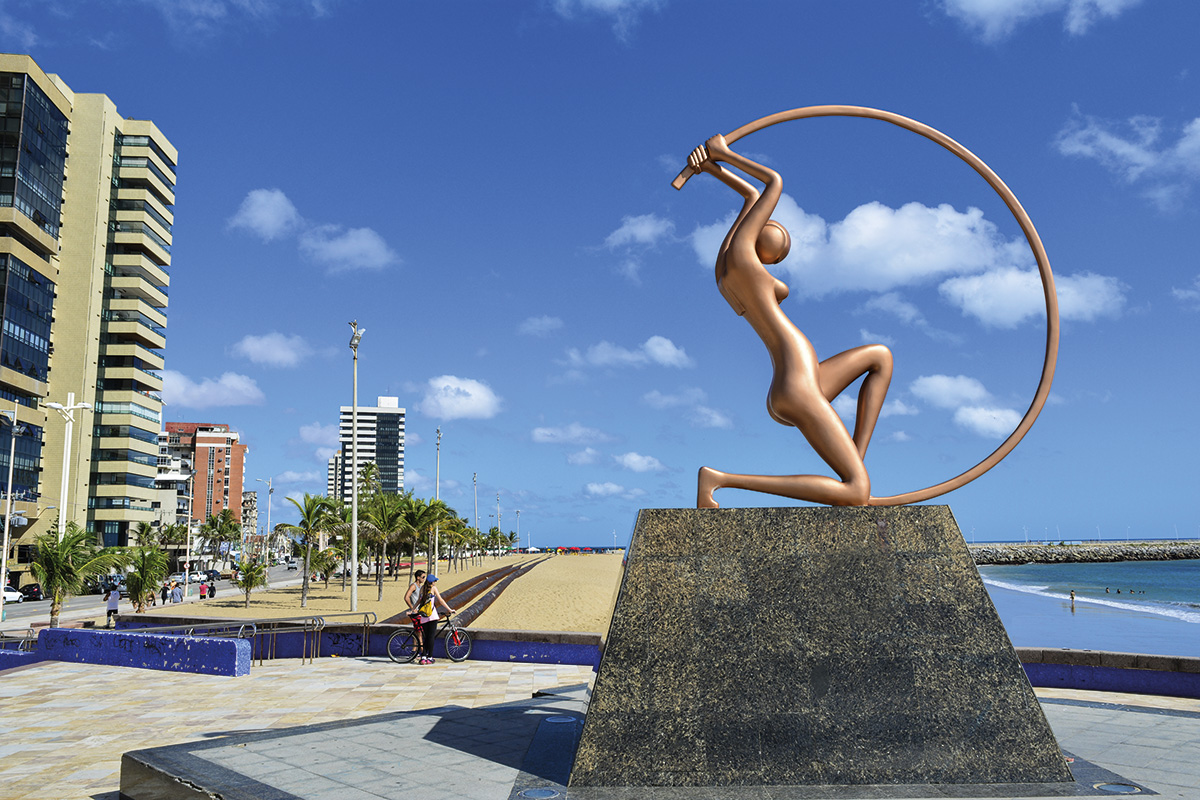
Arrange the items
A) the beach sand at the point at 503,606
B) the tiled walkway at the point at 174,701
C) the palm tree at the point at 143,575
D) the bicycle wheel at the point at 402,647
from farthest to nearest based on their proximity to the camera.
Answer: the beach sand at the point at 503,606 → the palm tree at the point at 143,575 → the bicycle wheel at the point at 402,647 → the tiled walkway at the point at 174,701

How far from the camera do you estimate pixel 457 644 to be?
16062 millimetres

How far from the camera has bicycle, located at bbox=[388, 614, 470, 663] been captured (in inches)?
626

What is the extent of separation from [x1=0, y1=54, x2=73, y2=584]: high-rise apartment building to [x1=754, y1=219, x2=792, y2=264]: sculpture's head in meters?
57.8

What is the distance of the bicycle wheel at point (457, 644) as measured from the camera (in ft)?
52.5

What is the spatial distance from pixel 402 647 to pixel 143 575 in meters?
18.3

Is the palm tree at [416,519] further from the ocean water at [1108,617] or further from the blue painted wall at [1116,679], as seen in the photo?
the blue painted wall at [1116,679]

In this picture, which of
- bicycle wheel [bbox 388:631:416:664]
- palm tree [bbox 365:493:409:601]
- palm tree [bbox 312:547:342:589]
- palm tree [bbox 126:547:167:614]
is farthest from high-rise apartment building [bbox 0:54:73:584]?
bicycle wheel [bbox 388:631:416:664]

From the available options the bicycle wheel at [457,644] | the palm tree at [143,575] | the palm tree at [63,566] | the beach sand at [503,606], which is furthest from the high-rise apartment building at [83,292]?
the bicycle wheel at [457,644]

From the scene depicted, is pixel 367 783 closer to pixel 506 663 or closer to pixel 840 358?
pixel 840 358

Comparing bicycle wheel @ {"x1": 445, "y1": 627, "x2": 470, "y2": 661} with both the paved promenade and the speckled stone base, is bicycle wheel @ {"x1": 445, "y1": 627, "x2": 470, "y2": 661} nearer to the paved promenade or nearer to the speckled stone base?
the paved promenade

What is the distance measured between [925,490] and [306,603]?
126 ft

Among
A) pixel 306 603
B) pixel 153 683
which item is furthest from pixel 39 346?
pixel 153 683

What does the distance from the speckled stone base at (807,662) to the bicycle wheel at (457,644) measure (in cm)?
981

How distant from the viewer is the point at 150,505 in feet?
237
